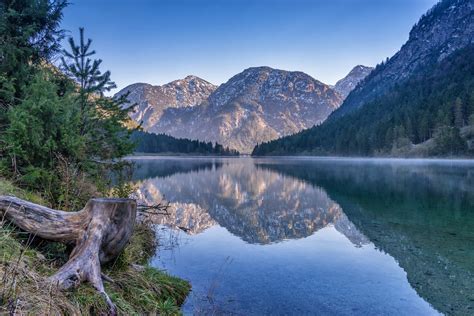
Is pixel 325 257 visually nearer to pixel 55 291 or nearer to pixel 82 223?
pixel 82 223

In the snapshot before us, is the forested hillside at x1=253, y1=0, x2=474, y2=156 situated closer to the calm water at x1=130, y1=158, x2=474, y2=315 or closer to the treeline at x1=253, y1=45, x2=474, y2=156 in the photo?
the treeline at x1=253, y1=45, x2=474, y2=156

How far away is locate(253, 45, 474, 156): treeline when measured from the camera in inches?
4097

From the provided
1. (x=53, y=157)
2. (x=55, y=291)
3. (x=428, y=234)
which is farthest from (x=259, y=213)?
(x=55, y=291)

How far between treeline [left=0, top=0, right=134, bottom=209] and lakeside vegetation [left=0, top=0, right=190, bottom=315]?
0.03m

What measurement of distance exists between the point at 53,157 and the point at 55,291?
20.9ft

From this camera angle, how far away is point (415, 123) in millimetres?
120562

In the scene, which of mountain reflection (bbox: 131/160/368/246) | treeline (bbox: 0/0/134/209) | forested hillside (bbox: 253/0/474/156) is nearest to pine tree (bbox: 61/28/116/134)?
treeline (bbox: 0/0/134/209)

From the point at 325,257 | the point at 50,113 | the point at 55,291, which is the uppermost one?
the point at 50,113

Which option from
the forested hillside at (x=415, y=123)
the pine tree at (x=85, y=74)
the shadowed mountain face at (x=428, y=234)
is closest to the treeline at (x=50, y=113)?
the pine tree at (x=85, y=74)

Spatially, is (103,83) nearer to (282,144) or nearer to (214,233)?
(214,233)

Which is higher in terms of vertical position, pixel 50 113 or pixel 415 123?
pixel 415 123

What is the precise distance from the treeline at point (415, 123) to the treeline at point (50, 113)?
344 ft

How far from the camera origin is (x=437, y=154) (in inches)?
4043

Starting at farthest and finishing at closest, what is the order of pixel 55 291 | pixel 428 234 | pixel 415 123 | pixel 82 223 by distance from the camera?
pixel 415 123
pixel 428 234
pixel 82 223
pixel 55 291
